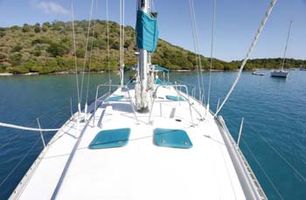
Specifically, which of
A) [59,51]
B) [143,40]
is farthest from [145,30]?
[59,51]

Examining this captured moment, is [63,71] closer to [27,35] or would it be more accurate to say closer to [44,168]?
[27,35]

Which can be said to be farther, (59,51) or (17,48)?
(17,48)

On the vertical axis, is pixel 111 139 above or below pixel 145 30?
below

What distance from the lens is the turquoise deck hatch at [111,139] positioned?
3.26 meters

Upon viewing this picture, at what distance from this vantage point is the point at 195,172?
269 cm

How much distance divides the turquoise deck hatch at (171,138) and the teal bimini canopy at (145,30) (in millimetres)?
1924

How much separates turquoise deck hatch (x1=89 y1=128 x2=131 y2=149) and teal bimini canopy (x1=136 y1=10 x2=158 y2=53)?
6.32ft

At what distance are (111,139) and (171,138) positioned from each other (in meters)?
1.02

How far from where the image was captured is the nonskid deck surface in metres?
2.35

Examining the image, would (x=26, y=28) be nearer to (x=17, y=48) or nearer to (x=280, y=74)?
(x=17, y=48)

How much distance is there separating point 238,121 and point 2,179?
30.8ft

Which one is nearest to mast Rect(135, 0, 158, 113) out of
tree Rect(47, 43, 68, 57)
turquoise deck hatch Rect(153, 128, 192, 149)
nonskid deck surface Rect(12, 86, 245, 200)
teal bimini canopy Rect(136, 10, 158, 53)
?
teal bimini canopy Rect(136, 10, 158, 53)

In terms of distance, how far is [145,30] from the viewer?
14.4 ft

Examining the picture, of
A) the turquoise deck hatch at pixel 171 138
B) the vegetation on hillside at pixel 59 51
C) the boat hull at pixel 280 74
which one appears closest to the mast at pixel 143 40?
the turquoise deck hatch at pixel 171 138
